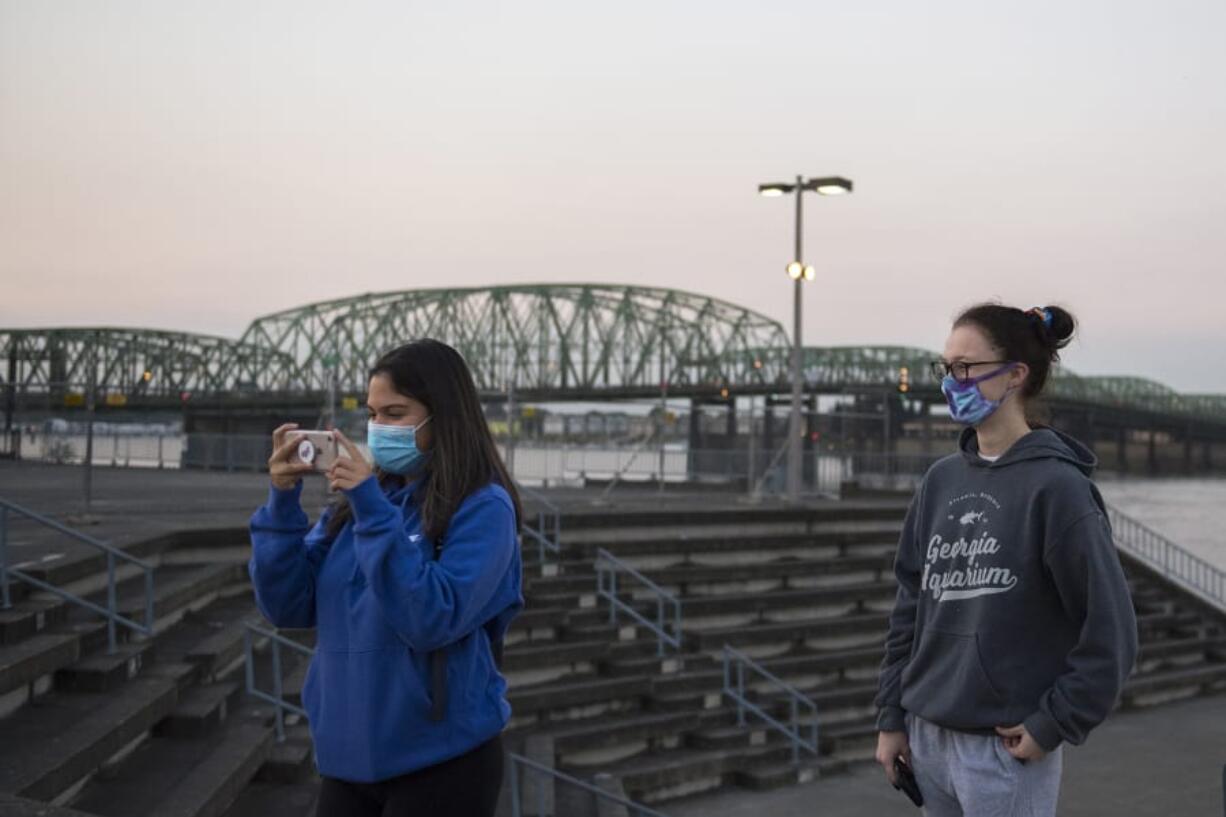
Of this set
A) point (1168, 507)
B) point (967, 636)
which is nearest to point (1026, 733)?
point (967, 636)

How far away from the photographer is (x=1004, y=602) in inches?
119

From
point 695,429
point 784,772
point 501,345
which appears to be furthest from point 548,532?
point 501,345

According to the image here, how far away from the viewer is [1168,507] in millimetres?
62062

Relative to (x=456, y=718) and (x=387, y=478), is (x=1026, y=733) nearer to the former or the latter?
(x=456, y=718)

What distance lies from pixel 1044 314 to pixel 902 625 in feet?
3.04

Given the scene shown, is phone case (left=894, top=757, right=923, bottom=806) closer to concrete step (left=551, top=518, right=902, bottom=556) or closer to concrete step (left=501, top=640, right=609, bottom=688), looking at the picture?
concrete step (left=501, top=640, right=609, bottom=688)

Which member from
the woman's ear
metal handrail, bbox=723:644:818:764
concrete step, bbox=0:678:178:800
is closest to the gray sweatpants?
the woman's ear

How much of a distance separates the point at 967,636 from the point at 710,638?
35.6 ft

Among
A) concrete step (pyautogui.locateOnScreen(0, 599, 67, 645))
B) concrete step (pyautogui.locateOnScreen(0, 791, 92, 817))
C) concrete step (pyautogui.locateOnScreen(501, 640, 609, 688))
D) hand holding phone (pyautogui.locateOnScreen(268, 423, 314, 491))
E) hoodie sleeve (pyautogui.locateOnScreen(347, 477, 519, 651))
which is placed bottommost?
concrete step (pyautogui.locateOnScreen(501, 640, 609, 688))

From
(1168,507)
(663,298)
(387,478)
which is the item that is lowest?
(1168,507)

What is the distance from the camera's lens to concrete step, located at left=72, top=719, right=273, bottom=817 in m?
6.09

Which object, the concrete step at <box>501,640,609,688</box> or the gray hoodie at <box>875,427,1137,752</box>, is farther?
the concrete step at <box>501,640,609,688</box>

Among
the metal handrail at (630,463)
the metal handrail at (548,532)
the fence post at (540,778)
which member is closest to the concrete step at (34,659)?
the fence post at (540,778)

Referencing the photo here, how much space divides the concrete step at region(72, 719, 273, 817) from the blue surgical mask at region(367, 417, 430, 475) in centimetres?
360
